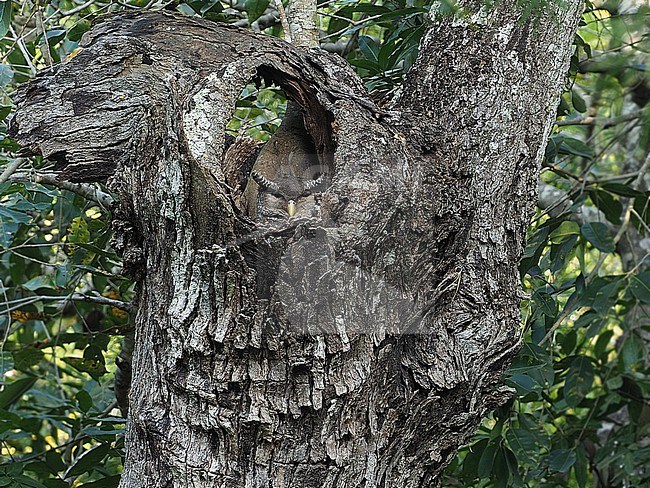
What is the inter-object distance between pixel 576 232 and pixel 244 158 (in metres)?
1.18

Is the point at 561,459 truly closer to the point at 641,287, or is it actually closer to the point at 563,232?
the point at 641,287

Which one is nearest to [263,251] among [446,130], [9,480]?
[446,130]

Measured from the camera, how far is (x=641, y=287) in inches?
80.6

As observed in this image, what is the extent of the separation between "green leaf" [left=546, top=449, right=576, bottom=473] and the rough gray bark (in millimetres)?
1084

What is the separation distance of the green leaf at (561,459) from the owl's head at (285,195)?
1.44 m

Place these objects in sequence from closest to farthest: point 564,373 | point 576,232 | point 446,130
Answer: point 446,130 → point 576,232 → point 564,373

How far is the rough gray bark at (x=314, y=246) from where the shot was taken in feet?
3.03

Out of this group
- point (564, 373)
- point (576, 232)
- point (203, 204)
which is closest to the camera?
point (203, 204)

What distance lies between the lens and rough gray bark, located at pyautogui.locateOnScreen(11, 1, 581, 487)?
0.92m

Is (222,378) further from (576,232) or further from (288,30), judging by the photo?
(576,232)

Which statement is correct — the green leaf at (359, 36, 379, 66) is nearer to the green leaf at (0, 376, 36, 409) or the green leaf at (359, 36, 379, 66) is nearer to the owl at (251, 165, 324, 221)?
the owl at (251, 165, 324, 221)

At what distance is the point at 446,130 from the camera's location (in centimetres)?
111

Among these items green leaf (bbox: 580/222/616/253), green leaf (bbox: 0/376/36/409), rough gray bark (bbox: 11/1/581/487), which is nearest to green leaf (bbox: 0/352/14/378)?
green leaf (bbox: 0/376/36/409)

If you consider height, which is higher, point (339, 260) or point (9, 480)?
point (339, 260)
